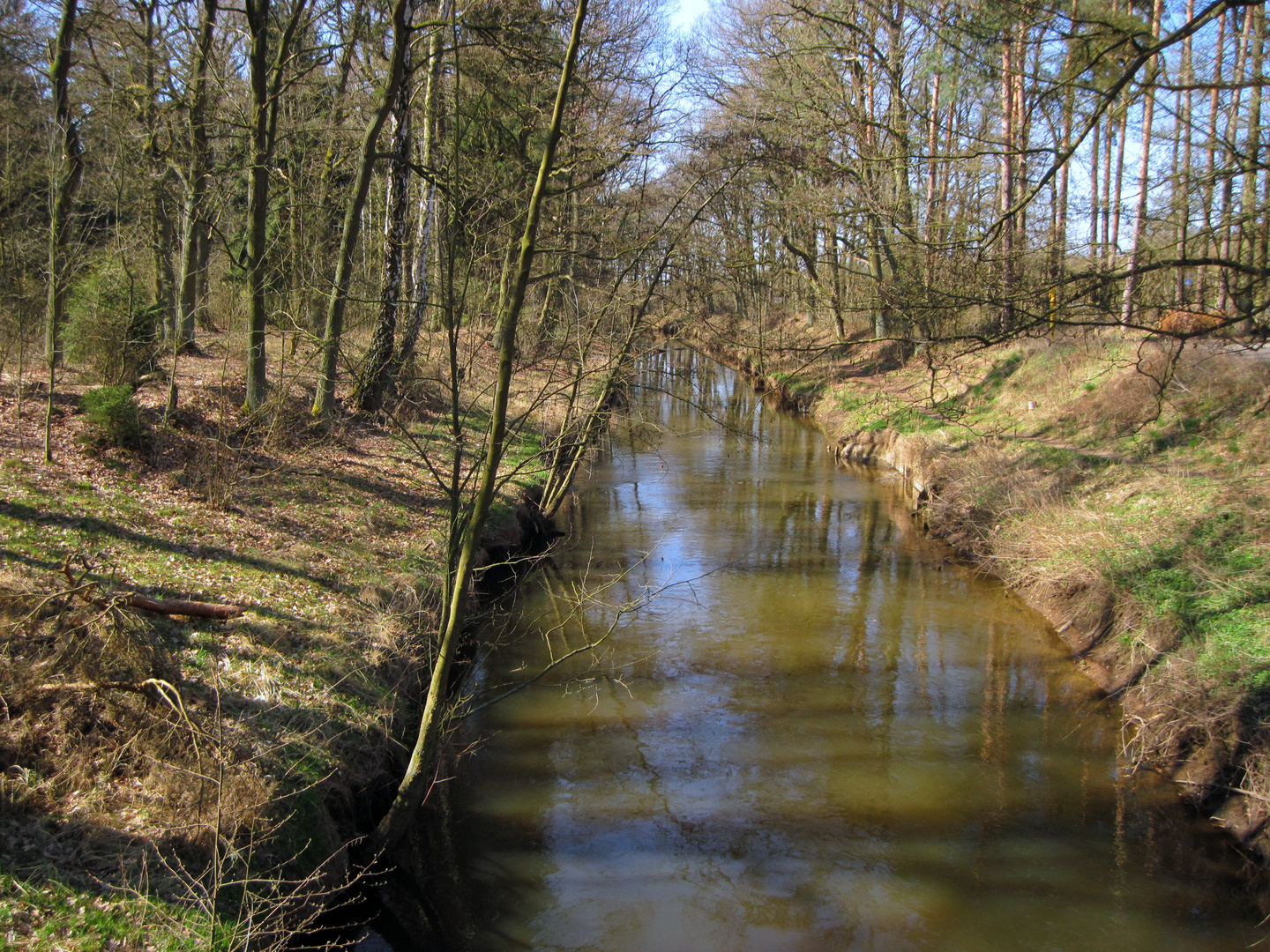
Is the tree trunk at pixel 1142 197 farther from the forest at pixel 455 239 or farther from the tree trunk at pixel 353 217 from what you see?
the tree trunk at pixel 353 217

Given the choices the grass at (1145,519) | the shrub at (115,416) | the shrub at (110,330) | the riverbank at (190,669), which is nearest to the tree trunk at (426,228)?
the shrub at (110,330)

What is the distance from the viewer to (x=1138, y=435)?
43.9ft

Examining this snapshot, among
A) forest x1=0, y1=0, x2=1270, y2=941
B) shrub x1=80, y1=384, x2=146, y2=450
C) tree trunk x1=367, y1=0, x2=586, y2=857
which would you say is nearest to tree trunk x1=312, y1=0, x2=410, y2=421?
forest x1=0, y1=0, x2=1270, y2=941

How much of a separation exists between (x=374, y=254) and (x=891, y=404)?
11996 millimetres

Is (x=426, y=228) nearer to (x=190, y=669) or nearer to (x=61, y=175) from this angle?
(x=61, y=175)

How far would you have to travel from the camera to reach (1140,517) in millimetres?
10844

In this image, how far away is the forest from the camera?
20.5ft

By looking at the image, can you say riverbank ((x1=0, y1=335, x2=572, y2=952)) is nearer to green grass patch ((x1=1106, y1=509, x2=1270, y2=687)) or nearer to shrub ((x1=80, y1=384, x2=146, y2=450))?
shrub ((x1=80, y1=384, x2=146, y2=450))

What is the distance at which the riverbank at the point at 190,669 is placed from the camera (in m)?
4.71

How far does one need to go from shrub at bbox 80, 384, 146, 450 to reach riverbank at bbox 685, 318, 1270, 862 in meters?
6.73

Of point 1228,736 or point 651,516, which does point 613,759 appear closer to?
point 1228,736

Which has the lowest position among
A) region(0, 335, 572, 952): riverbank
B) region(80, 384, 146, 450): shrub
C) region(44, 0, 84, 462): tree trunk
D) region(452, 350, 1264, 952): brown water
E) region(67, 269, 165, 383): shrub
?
region(452, 350, 1264, 952): brown water

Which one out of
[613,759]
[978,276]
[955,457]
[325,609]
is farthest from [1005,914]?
[955,457]

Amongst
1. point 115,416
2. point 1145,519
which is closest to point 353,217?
point 115,416
